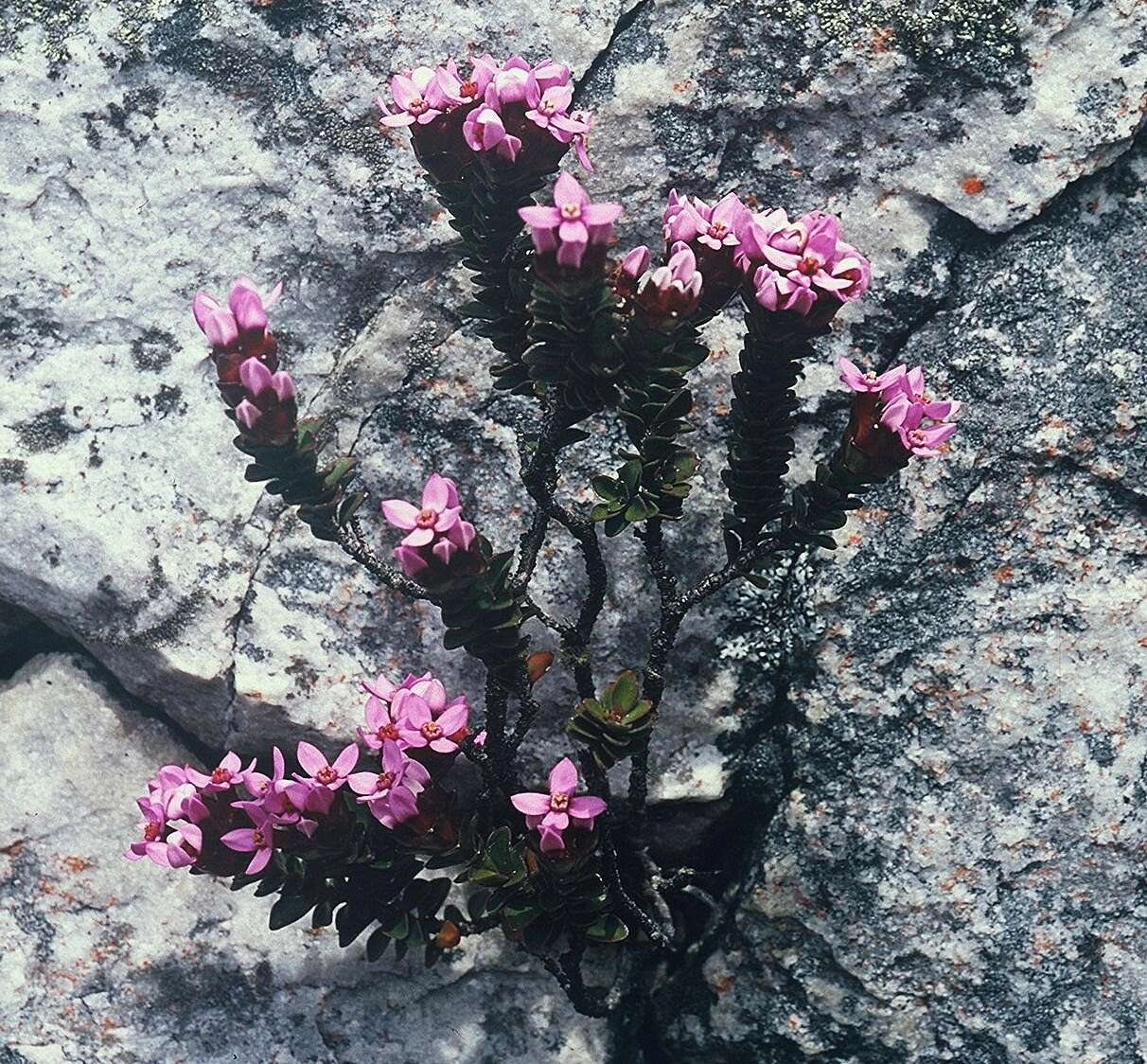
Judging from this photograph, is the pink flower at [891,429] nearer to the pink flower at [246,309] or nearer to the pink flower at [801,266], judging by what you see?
the pink flower at [801,266]

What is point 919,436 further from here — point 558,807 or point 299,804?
point 299,804

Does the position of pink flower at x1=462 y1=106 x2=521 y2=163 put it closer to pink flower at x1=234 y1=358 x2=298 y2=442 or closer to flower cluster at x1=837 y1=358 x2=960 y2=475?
pink flower at x1=234 y1=358 x2=298 y2=442

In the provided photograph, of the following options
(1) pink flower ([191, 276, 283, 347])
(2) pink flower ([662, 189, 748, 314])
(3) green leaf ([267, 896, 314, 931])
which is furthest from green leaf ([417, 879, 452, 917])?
(2) pink flower ([662, 189, 748, 314])

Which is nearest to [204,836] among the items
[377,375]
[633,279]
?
[377,375]

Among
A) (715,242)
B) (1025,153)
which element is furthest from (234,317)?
(1025,153)

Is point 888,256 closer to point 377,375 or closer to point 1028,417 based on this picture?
point 1028,417
